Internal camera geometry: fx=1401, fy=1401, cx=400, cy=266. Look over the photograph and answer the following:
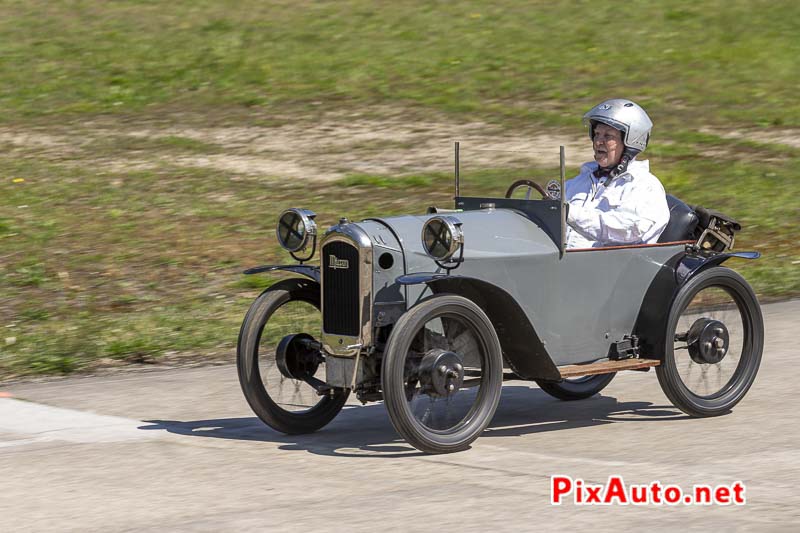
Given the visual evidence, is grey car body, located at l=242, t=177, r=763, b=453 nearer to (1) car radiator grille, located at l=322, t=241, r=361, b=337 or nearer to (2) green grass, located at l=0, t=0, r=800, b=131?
(1) car radiator grille, located at l=322, t=241, r=361, b=337

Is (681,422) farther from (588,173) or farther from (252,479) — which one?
(252,479)

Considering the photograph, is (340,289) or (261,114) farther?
(261,114)

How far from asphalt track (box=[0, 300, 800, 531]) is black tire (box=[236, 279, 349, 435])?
0.40ft

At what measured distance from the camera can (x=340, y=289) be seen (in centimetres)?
723

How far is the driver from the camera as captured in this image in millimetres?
7805

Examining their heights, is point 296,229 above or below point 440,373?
above

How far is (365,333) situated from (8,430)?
216cm

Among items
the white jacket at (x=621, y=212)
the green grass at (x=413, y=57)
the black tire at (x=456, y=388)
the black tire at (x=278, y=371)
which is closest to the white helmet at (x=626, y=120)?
the white jacket at (x=621, y=212)

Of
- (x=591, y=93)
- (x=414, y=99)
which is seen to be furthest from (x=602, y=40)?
(x=414, y=99)

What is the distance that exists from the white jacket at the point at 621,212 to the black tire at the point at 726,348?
413 millimetres

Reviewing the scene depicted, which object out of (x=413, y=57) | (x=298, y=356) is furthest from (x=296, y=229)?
(x=413, y=57)

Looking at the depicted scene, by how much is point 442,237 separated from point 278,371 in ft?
4.27

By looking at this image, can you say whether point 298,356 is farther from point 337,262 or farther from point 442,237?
point 442,237

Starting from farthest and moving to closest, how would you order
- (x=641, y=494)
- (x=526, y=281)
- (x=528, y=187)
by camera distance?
(x=528, y=187) → (x=526, y=281) → (x=641, y=494)
